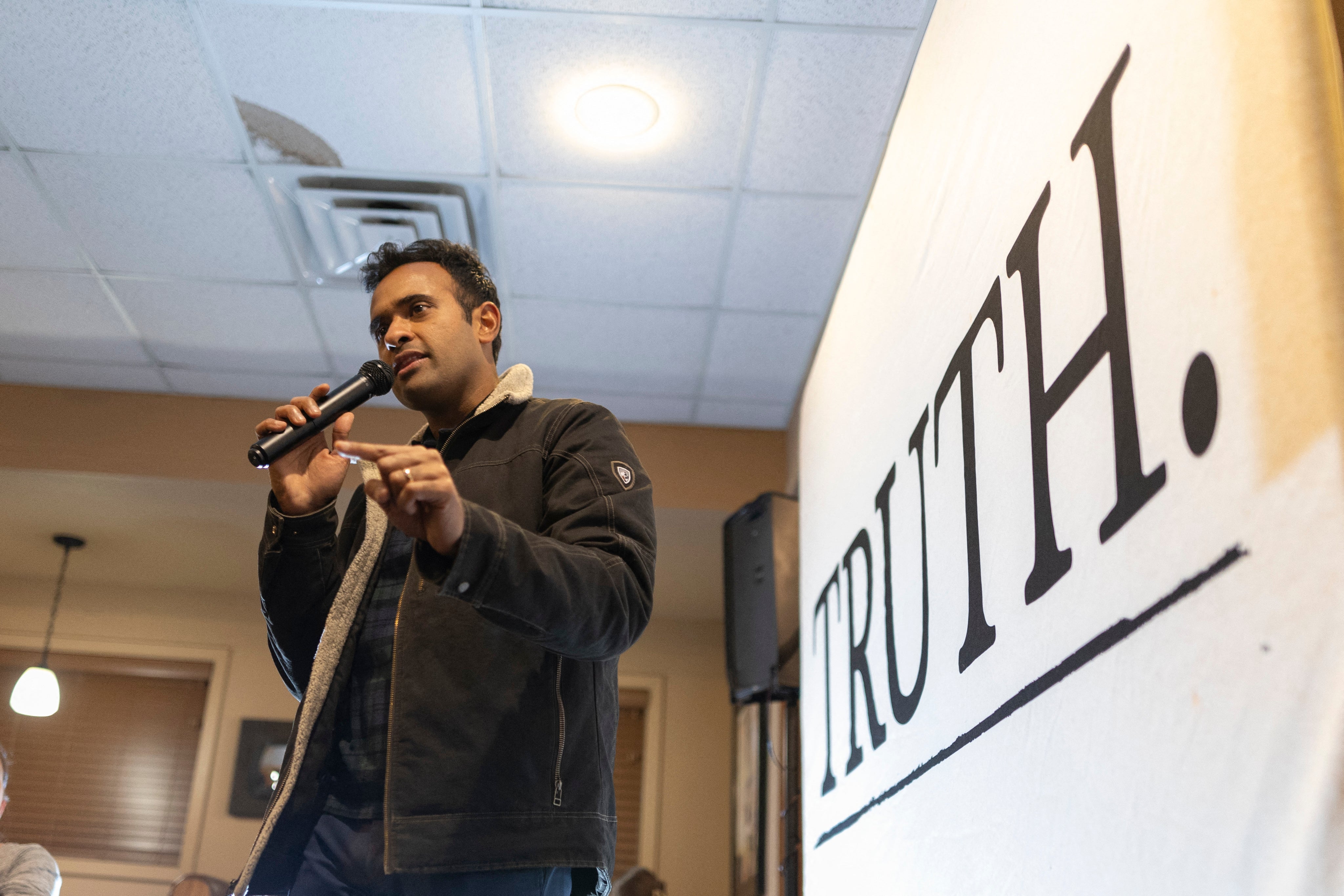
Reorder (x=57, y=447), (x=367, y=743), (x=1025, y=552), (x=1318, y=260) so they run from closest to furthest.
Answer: (x=1318, y=260) < (x=367, y=743) < (x=1025, y=552) < (x=57, y=447)

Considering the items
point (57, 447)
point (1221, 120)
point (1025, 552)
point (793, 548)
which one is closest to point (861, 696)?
point (1025, 552)

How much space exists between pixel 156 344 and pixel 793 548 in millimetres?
2432

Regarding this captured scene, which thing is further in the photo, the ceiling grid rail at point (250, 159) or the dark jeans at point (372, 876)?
the ceiling grid rail at point (250, 159)

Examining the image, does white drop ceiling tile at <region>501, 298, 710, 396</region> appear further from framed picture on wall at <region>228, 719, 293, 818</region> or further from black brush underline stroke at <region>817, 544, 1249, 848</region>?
framed picture on wall at <region>228, 719, 293, 818</region>

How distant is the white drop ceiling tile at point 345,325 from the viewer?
12.0 feet

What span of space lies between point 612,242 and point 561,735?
2409mm

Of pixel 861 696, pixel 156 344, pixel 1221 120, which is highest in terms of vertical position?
pixel 156 344

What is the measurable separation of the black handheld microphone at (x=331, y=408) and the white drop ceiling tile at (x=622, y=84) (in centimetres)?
146

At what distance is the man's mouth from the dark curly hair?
12cm

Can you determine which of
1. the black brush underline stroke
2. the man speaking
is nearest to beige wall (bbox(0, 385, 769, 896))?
the black brush underline stroke

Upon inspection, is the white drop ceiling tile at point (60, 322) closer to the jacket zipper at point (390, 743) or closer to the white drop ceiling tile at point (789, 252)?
the white drop ceiling tile at point (789, 252)

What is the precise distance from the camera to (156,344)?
13.0ft

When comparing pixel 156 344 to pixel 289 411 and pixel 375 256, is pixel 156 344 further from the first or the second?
pixel 289 411

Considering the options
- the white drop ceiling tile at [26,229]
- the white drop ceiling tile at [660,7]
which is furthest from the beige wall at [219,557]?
the white drop ceiling tile at [660,7]
